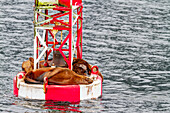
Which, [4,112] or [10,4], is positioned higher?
[10,4]

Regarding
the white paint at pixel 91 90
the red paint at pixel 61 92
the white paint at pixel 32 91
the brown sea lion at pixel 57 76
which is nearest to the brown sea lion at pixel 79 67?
the white paint at pixel 91 90

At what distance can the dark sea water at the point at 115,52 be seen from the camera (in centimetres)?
3934

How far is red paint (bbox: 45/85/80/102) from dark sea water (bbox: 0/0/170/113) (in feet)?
1.60

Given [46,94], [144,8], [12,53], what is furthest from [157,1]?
[46,94]

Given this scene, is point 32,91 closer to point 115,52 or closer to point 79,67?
point 79,67

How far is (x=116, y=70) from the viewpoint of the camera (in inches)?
2041

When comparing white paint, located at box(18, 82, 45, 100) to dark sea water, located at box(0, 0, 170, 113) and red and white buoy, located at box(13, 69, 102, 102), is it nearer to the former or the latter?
red and white buoy, located at box(13, 69, 102, 102)

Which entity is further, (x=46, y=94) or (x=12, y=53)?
(x=12, y=53)

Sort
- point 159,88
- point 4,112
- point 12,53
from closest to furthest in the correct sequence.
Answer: point 4,112 → point 159,88 → point 12,53

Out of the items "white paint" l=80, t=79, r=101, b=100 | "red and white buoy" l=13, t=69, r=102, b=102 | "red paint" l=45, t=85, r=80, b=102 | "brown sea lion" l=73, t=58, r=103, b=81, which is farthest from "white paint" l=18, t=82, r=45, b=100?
"brown sea lion" l=73, t=58, r=103, b=81

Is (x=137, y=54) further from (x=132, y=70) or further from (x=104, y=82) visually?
(x=104, y=82)

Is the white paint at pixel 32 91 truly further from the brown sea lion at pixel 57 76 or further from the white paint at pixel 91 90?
the white paint at pixel 91 90

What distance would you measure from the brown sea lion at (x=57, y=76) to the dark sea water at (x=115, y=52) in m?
1.60

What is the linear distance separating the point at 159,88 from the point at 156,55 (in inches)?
558
